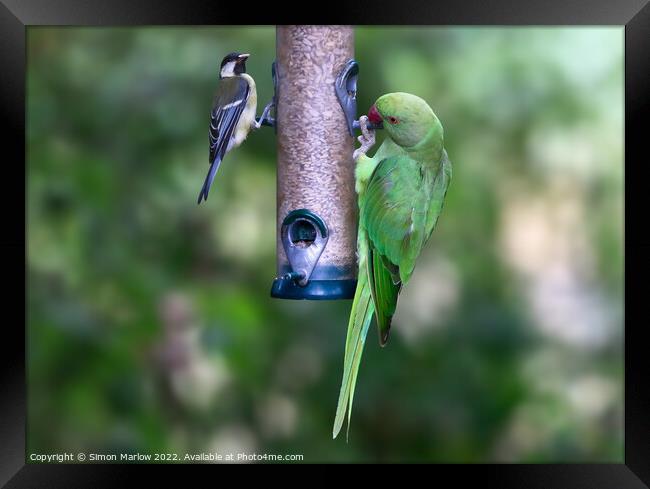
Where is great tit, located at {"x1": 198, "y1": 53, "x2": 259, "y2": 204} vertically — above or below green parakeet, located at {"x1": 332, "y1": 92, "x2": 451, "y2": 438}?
above

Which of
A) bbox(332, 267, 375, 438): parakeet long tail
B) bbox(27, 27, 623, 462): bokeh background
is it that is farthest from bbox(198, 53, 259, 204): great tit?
bbox(332, 267, 375, 438): parakeet long tail

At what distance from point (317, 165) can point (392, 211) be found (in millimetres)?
451

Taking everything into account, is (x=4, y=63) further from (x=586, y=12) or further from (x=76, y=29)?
(x=586, y=12)

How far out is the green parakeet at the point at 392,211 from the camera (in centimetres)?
514

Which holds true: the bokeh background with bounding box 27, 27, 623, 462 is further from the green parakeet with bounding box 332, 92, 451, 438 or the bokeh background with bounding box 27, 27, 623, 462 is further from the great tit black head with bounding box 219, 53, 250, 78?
the green parakeet with bounding box 332, 92, 451, 438

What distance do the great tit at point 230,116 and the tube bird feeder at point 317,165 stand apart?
0.32 m

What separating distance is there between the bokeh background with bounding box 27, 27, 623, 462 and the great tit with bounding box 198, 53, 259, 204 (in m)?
0.44

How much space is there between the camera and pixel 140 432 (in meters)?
6.30

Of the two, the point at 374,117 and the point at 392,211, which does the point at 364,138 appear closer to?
the point at 374,117

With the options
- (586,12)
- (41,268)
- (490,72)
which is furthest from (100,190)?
(586,12)

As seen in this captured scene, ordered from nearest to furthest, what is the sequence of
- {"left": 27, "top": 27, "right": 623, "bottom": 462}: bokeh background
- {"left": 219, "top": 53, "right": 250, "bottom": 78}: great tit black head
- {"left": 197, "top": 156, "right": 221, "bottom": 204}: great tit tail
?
{"left": 197, "top": 156, "right": 221, "bottom": 204}: great tit tail → {"left": 219, "top": 53, "right": 250, "bottom": 78}: great tit black head → {"left": 27, "top": 27, "right": 623, "bottom": 462}: bokeh background

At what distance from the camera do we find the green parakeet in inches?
202

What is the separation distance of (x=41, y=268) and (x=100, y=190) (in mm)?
622

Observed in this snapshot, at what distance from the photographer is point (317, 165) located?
5309 millimetres
